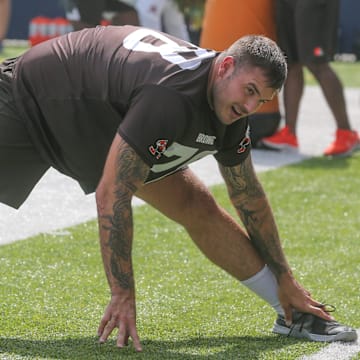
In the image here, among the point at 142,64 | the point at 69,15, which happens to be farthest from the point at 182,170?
the point at 69,15

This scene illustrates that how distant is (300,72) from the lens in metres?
8.95

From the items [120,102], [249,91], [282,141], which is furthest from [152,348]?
[282,141]

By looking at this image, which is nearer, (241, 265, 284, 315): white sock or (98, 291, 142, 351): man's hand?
(98, 291, 142, 351): man's hand

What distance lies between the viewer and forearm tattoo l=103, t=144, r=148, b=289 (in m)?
3.71

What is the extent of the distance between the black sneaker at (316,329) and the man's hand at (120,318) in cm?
79

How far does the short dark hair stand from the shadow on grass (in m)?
1.03

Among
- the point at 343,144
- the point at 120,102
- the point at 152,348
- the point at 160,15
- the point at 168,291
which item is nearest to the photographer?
the point at 120,102

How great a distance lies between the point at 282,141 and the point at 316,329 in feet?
16.0

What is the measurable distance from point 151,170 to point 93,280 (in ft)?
4.11

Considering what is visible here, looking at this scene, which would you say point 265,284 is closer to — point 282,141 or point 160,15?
point 282,141

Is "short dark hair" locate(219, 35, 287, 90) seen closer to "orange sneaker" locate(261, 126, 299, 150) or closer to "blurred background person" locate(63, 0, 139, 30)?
"orange sneaker" locate(261, 126, 299, 150)

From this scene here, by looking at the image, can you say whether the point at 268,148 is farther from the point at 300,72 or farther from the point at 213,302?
the point at 213,302

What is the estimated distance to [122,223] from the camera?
3.77m

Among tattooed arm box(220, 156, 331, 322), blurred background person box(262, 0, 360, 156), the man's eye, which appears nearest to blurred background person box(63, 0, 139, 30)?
blurred background person box(262, 0, 360, 156)
